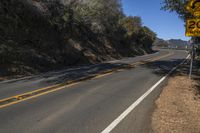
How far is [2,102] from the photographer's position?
28.9ft

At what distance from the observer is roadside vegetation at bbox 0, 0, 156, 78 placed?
61.8 ft

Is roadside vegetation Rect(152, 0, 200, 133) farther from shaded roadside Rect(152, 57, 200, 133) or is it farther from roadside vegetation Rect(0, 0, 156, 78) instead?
roadside vegetation Rect(0, 0, 156, 78)

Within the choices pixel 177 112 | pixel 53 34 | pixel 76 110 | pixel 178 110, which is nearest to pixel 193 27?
pixel 178 110

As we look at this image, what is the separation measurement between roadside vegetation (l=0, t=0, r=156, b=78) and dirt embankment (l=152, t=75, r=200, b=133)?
380 inches

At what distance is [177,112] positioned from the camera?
8227 mm

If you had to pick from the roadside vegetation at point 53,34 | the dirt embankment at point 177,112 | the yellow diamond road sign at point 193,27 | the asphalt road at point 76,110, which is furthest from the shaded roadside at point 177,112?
the roadside vegetation at point 53,34

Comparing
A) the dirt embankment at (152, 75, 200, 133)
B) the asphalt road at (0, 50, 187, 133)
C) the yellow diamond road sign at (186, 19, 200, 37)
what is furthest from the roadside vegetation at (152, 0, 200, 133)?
the yellow diamond road sign at (186, 19, 200, 37)

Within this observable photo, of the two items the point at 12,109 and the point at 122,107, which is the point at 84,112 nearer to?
the point at 122,107

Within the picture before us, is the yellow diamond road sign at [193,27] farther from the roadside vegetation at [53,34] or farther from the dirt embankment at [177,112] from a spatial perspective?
the roadside vegetation at [53,34]

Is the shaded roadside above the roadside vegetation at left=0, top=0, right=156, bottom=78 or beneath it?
beneath

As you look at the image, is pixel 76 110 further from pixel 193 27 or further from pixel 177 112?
pixel 193 27

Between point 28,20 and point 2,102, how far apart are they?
1600 centimetres

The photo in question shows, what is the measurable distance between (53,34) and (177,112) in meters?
19.4

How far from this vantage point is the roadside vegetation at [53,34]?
741 inches
